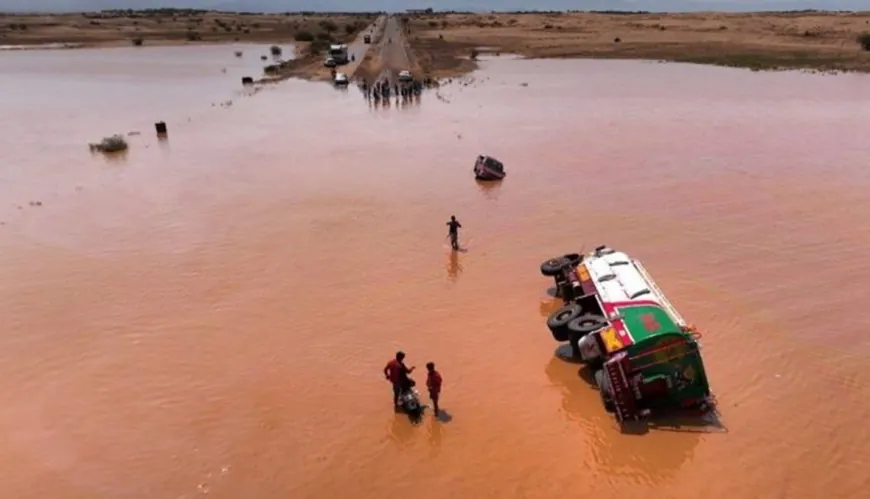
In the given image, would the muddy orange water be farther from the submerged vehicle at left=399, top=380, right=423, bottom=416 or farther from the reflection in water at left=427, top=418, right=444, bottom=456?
the submerged vehicle at left=399, top=380, right=423, bottom=416

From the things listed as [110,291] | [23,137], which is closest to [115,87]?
[23,137]

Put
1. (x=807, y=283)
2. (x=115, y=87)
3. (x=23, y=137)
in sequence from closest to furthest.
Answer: (x=807, y=283) < (x=23, y=137) < (x=115, y=87)

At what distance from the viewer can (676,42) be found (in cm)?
8469

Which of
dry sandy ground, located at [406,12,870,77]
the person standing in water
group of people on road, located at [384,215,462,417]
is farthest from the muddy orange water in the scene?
dry sandy ground, located at [406,12,870,77]

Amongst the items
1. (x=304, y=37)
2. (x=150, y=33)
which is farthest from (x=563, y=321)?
(x=150, y=33)

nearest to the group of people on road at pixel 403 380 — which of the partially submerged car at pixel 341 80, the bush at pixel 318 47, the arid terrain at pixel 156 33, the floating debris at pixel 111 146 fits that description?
the floating debris at pixel 111 146

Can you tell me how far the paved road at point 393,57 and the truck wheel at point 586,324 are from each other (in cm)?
4855

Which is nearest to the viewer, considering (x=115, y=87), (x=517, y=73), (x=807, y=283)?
(x=807, y=283)

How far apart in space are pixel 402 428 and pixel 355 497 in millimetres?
1900

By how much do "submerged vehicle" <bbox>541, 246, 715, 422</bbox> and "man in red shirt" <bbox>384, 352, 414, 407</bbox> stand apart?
12.0 ft

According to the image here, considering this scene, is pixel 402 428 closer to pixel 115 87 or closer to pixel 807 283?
pixel 807 283

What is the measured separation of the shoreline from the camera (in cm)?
6869

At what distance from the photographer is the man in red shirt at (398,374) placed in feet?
41.8

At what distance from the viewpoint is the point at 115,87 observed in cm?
6034
